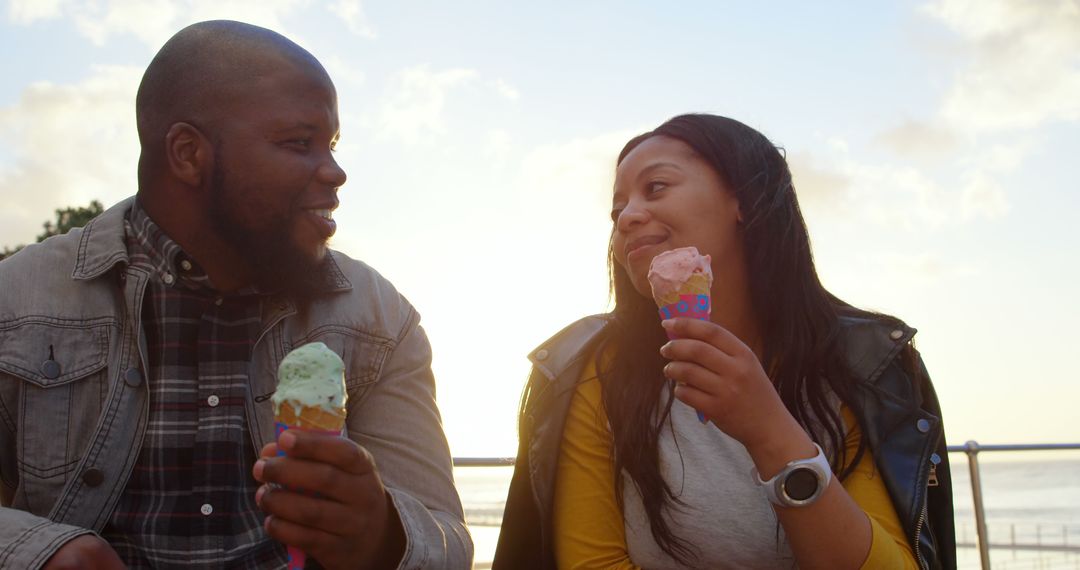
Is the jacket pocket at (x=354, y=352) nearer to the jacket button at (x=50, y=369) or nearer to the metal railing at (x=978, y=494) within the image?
the jacket button at (x=50, y=369)

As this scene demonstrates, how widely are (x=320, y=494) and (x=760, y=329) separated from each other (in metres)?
1.75

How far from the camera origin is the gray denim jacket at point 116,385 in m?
2.45

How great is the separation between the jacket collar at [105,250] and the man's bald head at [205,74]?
6.1 inches

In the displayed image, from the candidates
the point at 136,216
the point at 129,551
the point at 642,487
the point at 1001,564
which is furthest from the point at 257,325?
the point at 1001,564

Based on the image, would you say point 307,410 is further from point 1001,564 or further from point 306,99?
point 1001,564

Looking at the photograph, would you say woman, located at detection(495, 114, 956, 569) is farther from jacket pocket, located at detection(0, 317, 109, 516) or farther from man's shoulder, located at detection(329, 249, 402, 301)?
jacket pocket, located at detection(0, 317, 109, 516)

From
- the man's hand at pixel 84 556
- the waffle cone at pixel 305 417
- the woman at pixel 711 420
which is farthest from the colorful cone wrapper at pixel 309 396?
the woman at pixel 711 420

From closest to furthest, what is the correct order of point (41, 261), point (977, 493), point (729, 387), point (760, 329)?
point (729, 387) < point (41, 261) < point (760, 329) < point (977, 493)

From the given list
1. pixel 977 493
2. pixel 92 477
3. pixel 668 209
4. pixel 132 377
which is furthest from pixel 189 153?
pixel 977 493

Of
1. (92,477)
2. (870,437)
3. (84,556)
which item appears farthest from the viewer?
(870,437)

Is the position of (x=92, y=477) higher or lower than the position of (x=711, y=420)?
lower

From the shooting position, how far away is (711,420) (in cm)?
262

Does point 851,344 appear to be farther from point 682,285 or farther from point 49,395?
point 49,395

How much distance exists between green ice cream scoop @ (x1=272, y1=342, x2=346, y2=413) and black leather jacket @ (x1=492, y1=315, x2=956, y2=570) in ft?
4.02
